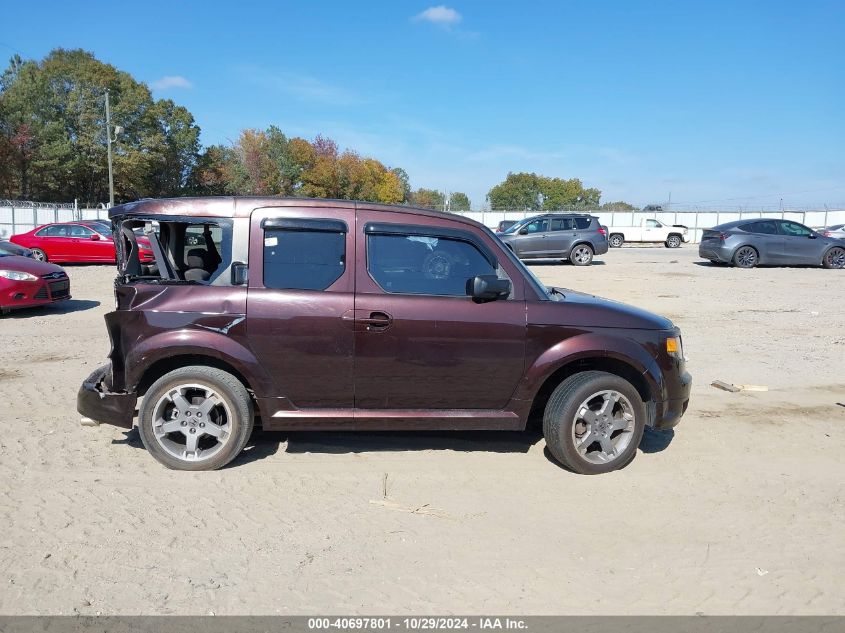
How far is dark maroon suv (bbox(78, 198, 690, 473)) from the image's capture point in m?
4.40

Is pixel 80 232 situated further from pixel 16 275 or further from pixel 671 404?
pixel 671 404

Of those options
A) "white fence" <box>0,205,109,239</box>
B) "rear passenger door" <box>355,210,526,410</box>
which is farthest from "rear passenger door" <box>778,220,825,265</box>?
"white fence" <box>0,205,109,239</box>

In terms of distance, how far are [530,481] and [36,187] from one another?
72.6 m

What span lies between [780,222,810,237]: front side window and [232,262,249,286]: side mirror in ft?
67.6

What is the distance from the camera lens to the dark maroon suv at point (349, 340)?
4.40 metres

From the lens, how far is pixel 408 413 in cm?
451

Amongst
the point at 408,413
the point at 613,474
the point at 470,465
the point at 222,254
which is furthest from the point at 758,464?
the point at 222,254

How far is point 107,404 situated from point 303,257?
69.4 inches

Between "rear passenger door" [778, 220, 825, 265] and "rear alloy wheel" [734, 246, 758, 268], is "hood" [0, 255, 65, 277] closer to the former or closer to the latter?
"rear alloy wheel" [734, 246, 758, 268]

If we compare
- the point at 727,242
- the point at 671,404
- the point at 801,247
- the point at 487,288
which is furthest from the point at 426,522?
the point at 801,247

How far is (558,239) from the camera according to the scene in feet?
73.2
